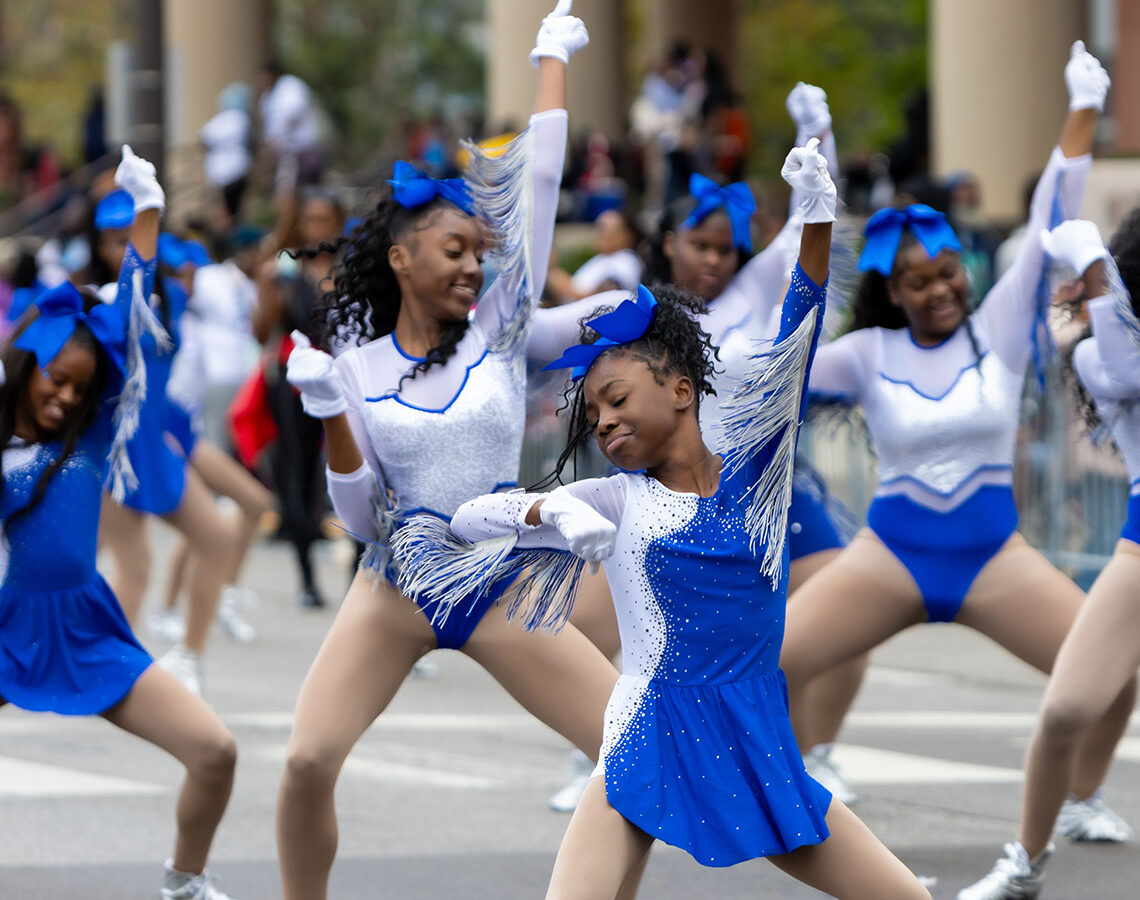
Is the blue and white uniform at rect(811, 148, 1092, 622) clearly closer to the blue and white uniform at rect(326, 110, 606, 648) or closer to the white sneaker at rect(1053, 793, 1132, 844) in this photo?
the white sneaker at rect(1053, 793, 1132, 844)

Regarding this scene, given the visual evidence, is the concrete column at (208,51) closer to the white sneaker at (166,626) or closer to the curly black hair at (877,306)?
the white sneaker at (166,626)

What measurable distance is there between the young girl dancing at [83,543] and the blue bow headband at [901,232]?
2.11 meters

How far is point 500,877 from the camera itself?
5980mm

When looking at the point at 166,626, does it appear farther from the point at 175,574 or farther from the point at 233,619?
the point at 233,619

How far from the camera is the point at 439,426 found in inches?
191

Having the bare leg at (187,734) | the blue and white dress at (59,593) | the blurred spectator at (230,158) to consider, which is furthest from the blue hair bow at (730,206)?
the blurred spectator at (230,158)

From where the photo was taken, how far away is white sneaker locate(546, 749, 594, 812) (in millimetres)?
6781

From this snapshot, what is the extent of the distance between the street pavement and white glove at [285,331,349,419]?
6.22ft

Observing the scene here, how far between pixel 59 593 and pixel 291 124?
15833mm

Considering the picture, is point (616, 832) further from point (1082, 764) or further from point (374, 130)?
point (374, 130)

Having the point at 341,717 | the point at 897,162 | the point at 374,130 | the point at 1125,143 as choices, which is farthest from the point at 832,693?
the point at 374,130

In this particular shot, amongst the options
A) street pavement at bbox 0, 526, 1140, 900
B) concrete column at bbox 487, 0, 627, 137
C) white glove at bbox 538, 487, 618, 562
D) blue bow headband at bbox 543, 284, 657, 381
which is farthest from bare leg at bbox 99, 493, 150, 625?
concrete column at bbox 487, 0, 627, 137

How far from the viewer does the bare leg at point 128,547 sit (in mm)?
8523

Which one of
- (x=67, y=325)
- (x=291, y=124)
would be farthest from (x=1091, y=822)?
(x=291, y=124)
